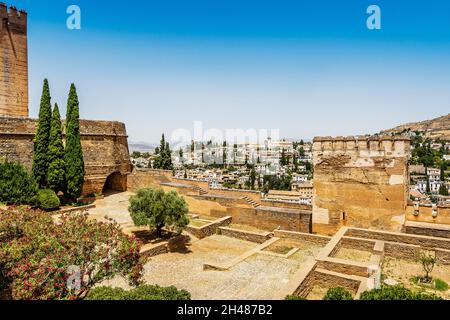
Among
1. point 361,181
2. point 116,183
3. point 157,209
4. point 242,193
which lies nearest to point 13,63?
point 116,183

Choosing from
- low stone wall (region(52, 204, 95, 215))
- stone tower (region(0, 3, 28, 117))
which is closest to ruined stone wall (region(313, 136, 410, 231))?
low stone wall (region(52, 204, 95, 215))

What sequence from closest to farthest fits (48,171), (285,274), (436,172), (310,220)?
(285,274)
(310,220)
(48,171)
(436,172)

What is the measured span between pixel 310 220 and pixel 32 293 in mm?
10502

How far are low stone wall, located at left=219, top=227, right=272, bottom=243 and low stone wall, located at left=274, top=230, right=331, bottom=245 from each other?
0.46 metres

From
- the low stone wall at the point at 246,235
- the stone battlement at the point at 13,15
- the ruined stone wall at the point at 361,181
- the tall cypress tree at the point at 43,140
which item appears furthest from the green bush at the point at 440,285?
the stone battlement at the point at 13,15

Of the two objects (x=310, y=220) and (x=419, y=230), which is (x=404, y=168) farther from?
(x=310, y=220)

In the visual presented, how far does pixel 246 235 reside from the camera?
42.7ft

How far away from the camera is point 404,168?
11.4m

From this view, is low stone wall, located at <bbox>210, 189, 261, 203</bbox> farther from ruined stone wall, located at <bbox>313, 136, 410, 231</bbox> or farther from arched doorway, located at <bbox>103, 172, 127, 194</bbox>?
arched doorway, located at <bbox>103, 172, 127, 194</bbox>

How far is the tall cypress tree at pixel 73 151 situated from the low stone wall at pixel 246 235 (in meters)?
8.12

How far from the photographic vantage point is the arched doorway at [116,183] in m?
21.2

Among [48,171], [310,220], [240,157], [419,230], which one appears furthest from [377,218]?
[240,157]

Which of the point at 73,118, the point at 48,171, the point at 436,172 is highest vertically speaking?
the point at 73,118
